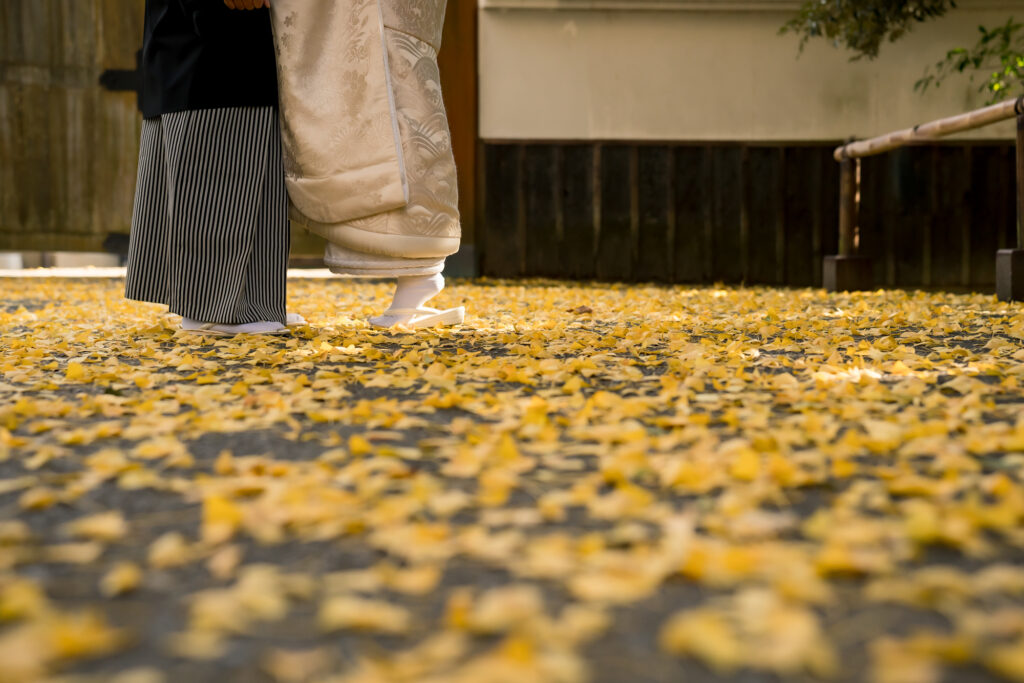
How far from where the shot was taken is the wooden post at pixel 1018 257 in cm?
319

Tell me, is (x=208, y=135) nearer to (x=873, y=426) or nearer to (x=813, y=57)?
(x=873, y=426)

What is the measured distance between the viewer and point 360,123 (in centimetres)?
232

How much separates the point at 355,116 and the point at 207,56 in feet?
1.31

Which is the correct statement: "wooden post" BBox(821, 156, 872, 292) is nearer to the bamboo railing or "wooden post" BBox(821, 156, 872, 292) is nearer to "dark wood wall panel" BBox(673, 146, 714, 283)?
the bamboo railing

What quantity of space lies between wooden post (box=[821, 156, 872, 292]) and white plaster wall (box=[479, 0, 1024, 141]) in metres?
0.86

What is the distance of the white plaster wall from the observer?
5.25 metres

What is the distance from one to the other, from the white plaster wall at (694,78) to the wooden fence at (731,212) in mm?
138

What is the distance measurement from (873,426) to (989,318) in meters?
1.86

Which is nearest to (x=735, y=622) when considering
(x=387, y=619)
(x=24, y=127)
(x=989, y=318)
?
(x=387, y=619)

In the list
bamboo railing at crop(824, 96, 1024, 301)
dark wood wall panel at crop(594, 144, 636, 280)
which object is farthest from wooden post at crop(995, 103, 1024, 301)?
dark wood wall panel at crop(594, 144, 636, 280)

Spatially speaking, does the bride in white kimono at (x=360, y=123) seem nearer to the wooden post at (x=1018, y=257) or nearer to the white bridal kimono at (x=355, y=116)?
the white bridal kimono at (x=355, y=116)

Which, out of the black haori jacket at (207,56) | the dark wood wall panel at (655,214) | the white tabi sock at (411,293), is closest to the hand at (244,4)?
the black haori jacket at (207,56)

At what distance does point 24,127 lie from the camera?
5.71 m

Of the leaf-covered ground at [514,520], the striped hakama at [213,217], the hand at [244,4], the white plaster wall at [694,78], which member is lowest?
the leaf-covered ground at [514,520]
